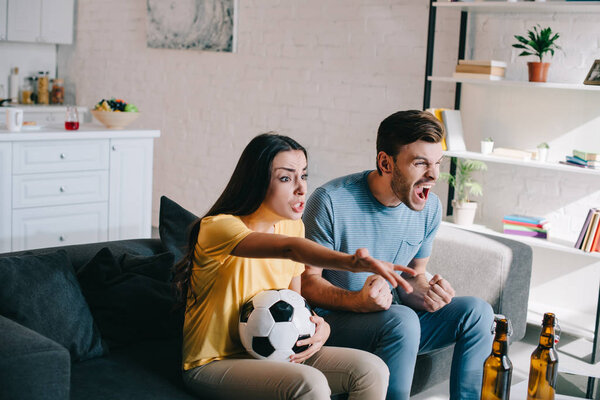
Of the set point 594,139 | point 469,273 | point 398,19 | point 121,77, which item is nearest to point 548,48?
point 594,139

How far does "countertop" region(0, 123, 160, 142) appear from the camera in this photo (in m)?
3.73

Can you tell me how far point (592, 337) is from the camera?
3637mm

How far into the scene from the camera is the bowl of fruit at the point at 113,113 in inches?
166

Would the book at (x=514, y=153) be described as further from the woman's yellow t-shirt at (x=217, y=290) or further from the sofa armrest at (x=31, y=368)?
the sofa armrest at (x=31, y=368)

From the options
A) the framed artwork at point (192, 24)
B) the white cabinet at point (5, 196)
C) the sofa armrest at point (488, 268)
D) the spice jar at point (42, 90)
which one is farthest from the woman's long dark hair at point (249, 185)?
the spice jar at point (42, 90)

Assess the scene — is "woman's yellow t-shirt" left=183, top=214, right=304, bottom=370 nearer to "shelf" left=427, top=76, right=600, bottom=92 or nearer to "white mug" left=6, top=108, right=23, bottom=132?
"shelf" left=427, top=76, right=600, bottom=92

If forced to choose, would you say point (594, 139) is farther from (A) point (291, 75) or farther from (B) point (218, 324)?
(B) point (218, 324)

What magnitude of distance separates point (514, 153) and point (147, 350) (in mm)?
2238

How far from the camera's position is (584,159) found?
3.41m

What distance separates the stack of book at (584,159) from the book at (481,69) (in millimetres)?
546

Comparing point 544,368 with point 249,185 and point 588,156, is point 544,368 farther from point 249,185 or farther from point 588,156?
point 588,156

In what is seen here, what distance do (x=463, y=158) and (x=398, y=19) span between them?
3.02 feet

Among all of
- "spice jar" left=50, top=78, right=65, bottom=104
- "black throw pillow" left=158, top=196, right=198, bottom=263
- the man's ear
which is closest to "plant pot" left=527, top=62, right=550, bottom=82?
the man's ear

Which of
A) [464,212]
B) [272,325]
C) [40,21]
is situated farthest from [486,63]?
[40,21]
